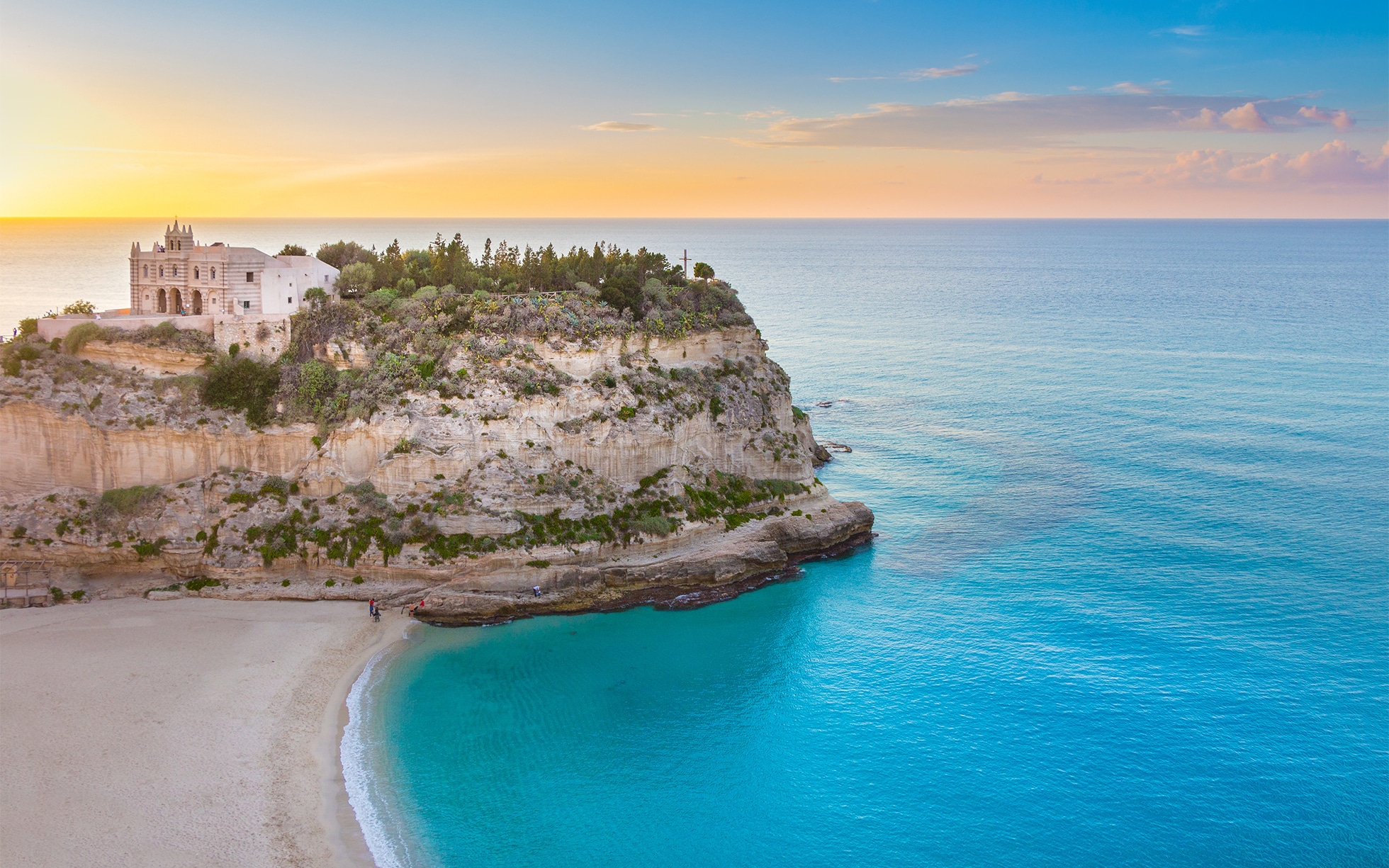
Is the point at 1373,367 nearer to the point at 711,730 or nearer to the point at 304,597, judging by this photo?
the point at 711,730

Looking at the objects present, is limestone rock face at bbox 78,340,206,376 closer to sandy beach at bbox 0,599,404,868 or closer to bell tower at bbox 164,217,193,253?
bell tower at bbox 164,217,193,253

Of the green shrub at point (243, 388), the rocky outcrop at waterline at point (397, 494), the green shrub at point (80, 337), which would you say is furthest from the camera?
the green shrub at point (80, 337)

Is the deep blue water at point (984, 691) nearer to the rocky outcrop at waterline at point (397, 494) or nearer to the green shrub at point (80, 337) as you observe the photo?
the rocky outcrop at waterline at point (397, 494)

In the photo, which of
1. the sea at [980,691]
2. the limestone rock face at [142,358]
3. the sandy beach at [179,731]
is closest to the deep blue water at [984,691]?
the sea at [980,691]

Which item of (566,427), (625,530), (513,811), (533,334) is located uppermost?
(533,334)

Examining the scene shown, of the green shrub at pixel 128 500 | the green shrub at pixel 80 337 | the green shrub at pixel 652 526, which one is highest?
the green shrub at pixel 80 337

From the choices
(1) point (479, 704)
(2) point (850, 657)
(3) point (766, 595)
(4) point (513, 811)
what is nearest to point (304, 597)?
(1) point (479, 704)

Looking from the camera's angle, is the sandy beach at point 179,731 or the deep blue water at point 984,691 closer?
the sandy beach at point 179,731
